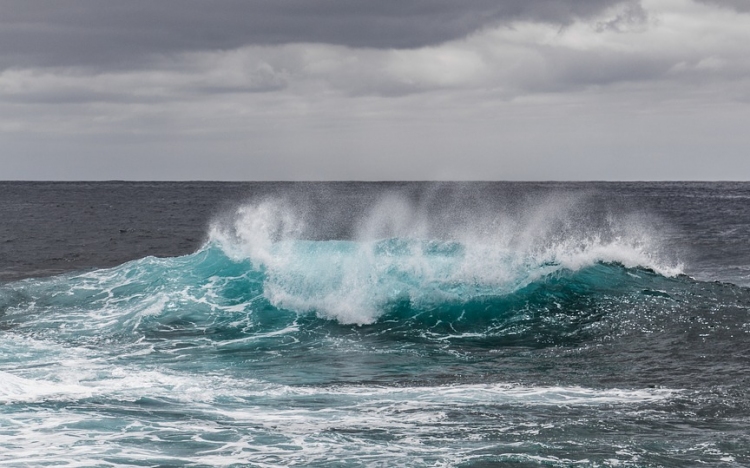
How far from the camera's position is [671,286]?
26703mm

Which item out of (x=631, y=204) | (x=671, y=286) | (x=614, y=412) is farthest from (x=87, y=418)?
(x=631, y=204)

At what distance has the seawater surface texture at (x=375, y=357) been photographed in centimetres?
1266

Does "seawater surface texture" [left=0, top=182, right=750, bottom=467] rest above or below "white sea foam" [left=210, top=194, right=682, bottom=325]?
below

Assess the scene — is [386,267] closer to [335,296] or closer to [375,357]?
[335,296]

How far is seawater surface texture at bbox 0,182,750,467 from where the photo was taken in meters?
12.7

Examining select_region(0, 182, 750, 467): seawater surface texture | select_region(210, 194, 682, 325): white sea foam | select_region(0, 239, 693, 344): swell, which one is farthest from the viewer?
select_region(210, 194, 682, 325): white sea foam

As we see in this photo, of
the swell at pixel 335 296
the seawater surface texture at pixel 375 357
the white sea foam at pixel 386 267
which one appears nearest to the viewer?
the seawater surface texture at pixel 375 357

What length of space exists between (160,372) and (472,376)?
642 cm

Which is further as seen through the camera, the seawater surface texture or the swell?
the swell

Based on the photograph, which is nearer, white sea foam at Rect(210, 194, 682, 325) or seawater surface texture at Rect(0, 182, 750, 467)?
seawater surface texture at Rect(0, 182, 750, 467)

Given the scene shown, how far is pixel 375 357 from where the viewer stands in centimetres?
1933

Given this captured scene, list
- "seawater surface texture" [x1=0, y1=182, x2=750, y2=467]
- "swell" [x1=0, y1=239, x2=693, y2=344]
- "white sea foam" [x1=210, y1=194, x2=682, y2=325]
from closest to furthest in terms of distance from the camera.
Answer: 1. "seawater surface texture" [x1=0, y1=182, x2=750, y2=467]
2. "swell" [x1=0, y1=239, x2=693, y2=344]
3. "white sea foam" [x1=210, y1=194, x2=682, y2=325]

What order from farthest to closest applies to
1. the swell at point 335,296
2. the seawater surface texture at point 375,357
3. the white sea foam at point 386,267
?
1. the white sea foam at point 386,267
2. the swell at point 335,296
3. the seawater surface texture at point 375,357

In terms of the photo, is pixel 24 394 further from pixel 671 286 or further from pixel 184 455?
pixel 671 286
